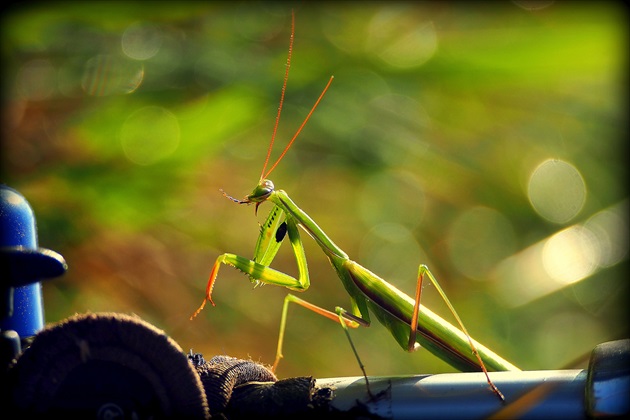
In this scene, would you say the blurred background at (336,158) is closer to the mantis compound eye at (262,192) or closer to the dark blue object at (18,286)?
the mantis compound eye at (262,192)

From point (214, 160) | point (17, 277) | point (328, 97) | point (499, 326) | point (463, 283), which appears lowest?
point (499, 326)

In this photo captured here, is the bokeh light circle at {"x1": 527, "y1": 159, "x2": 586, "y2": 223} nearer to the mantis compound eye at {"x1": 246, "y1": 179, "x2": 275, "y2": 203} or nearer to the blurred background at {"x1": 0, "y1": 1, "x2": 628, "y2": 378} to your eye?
the blurred background at {"x1": 0, "y1": 1, "x2": 628, "y2": 378}

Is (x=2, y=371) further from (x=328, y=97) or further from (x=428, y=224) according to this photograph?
(x=428, y=224)

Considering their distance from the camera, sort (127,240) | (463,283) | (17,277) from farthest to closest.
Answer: (463,283)
(127,240)
(17,277)

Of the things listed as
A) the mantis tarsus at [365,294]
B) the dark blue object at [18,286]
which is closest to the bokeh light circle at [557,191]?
the mantis tarsus at [365,294]

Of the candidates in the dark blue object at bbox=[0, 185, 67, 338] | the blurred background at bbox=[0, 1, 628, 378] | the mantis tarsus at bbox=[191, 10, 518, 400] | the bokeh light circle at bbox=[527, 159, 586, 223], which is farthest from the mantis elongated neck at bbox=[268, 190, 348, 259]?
the bokeh light circle at bbox=[527, 159, 586, 223]

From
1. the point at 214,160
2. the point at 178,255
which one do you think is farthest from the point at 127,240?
the point at 214,160

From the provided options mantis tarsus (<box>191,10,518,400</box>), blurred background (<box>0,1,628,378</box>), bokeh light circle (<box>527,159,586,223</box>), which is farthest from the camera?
bokeh light circle (<box>527,159,586,223</box>)
